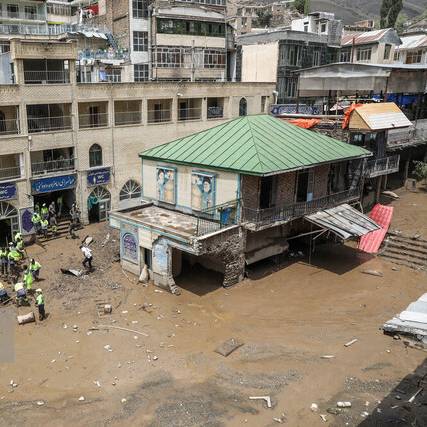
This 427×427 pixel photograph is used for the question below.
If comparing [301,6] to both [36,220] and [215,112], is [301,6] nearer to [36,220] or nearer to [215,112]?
[215,112]

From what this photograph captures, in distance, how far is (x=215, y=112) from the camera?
41.9 meters

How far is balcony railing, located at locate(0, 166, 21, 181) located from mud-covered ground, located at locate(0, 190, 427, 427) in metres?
7.61

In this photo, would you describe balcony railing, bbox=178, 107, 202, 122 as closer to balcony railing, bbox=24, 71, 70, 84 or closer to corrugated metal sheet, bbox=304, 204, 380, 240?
balcony railing, bbox=24, 71, 70, 84

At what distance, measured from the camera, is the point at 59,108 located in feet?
107

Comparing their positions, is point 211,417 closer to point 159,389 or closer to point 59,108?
point 159,389

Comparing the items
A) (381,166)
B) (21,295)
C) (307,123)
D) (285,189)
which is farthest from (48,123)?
(381,166)

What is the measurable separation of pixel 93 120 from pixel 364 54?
38.2 metres

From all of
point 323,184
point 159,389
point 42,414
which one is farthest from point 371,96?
point 42,414

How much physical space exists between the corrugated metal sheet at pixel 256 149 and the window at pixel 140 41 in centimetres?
2439

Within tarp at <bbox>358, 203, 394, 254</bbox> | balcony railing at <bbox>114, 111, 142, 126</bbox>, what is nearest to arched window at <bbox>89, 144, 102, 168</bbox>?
balcony railing at <bbox>114, 111, 142, 126</bbox>

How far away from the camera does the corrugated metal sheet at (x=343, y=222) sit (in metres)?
24.2

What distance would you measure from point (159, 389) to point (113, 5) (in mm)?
42555

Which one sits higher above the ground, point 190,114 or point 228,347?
point 190,114

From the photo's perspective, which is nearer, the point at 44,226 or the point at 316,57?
the point at 44,226
